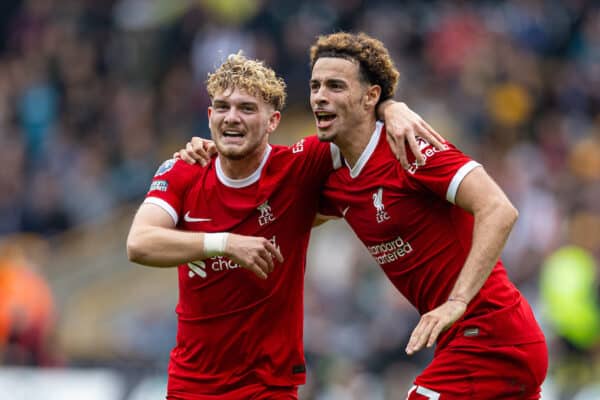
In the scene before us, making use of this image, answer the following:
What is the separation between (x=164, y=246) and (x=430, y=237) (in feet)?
4.99

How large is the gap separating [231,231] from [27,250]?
28.8 feet

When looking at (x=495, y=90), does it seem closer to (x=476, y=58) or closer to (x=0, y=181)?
(x=476, y=58)

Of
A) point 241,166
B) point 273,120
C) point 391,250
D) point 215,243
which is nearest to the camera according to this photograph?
point 215,243

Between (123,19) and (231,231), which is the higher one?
(123,19)

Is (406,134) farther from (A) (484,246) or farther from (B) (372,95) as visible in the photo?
(A) (484,246)

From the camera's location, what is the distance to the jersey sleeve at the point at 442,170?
6.44 meters

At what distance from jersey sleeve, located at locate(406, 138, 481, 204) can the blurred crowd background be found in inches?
197

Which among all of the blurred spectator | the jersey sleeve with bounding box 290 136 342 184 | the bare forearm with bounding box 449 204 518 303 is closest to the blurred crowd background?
the blurred spectator

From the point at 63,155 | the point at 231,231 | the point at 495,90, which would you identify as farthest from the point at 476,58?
the point at 231,231

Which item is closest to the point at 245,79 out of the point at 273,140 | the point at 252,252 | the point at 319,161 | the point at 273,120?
the point at 273,120

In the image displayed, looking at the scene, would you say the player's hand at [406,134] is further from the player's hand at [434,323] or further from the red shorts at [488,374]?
the red shorts at [488,374]

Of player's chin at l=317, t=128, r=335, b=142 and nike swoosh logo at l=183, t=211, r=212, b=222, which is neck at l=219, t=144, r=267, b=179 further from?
player's chin at l=317, t=128, r=335, b=142

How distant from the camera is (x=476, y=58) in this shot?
50.7 feet

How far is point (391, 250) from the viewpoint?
6.81 m
